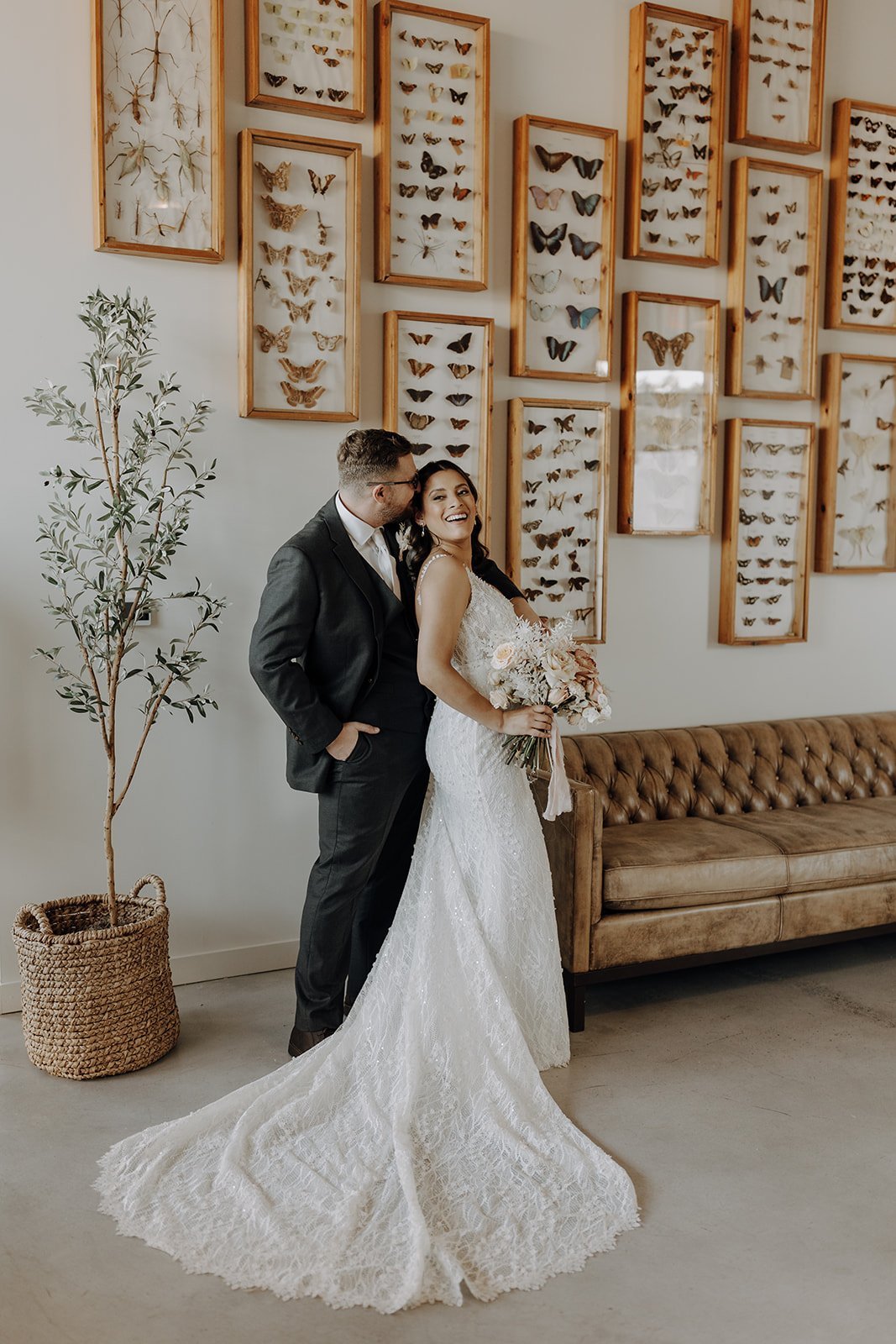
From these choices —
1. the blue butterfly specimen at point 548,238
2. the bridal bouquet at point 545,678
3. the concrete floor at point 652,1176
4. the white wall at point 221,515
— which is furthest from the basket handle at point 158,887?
the blue butterfly specimen at point 548,238

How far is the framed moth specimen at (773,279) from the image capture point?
504cm

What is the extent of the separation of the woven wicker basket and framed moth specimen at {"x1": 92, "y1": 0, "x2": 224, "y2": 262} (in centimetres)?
226

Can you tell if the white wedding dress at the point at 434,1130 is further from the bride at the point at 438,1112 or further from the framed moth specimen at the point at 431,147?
the framed moth specimen at the point at 431,147

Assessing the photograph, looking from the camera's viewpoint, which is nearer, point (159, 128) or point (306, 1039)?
point (306, 1039)

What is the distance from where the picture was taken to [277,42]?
4074mm

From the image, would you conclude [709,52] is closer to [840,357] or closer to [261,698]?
[840,357]

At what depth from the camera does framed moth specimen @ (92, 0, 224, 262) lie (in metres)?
3.82

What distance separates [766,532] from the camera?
17.2 feet

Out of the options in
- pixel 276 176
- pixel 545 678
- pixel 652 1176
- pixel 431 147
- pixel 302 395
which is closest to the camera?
pixel 652 1176

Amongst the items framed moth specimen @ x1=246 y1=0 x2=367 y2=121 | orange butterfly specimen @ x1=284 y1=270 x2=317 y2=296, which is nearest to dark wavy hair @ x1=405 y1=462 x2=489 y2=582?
orange butterfly specimen @ x1=284 y1=270 x2=317 y2=296

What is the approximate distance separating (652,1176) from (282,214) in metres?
3.34

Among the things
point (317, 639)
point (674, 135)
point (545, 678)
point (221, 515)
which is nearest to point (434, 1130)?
point (545, 678)

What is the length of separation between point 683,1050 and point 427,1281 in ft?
5.05

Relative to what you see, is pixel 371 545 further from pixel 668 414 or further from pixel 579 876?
pixel 668 414
